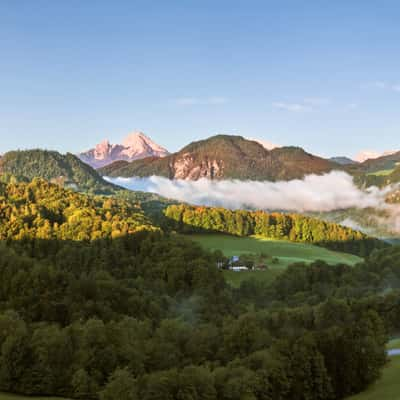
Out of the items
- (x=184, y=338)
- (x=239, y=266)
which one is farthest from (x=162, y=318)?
(x=239, y=266)

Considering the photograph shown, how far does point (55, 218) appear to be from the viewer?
142 meters

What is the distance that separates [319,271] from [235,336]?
202 feet

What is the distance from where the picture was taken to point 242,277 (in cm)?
11950

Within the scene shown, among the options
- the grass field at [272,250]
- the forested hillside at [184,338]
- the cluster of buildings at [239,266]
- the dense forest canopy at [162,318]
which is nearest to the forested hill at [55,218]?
the dense forest canopy at [162,318]

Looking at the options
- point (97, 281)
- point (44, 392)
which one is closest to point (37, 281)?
point (97, 281)

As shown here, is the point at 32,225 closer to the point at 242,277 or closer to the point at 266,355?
the point at 242,277

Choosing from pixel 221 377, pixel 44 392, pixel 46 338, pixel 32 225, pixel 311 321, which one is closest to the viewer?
pixel 221 377

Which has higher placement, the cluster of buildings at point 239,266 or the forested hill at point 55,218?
the forested hill at point 55,218

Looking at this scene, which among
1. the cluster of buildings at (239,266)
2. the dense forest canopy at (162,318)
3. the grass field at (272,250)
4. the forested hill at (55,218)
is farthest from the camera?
the grass field at (272,250)

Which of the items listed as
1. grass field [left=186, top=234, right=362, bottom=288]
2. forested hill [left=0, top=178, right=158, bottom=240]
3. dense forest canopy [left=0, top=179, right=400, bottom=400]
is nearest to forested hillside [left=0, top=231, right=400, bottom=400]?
dense forest canopy [left=0, top=179, right=400, bottom=400]

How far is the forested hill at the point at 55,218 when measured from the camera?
128 metres

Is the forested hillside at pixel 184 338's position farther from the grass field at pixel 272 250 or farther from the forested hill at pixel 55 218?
the grass field at pixel 272 250

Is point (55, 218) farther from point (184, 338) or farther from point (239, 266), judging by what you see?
point (184, 338)

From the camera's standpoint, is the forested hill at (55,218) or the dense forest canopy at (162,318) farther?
the forested hill at (55,218)
